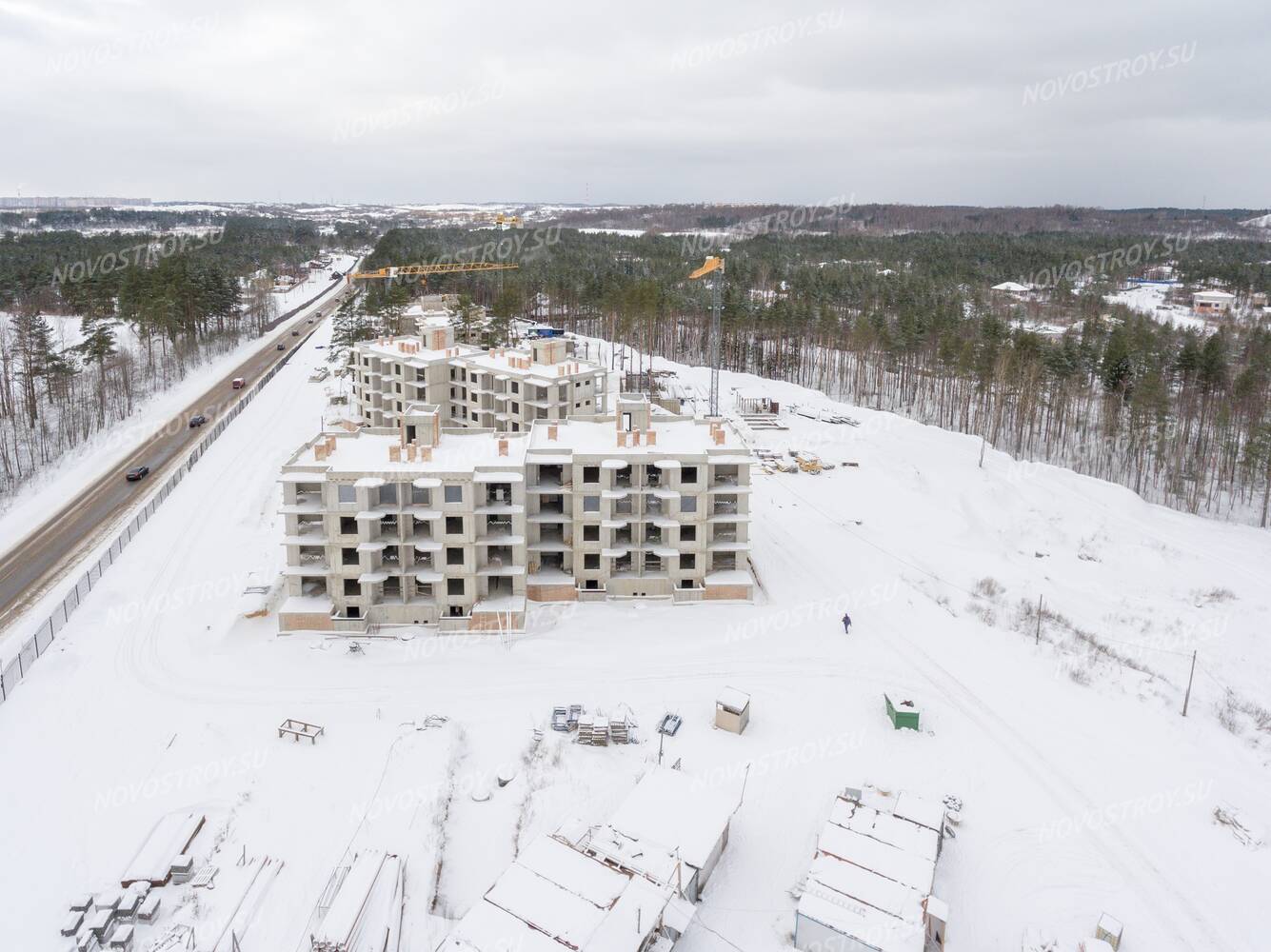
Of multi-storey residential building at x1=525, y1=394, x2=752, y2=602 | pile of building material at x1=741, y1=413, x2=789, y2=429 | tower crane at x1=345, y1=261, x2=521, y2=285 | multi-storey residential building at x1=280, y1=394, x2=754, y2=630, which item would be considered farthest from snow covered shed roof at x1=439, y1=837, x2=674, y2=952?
tower crane at x1=345, y1=261, x2=521, y2=285

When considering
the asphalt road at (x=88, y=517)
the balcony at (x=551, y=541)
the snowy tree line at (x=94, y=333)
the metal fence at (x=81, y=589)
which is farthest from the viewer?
the snowy tree line at (x=94, y=333)

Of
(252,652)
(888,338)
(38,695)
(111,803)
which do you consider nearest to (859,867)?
(111,803)

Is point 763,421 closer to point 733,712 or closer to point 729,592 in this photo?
point 729,592

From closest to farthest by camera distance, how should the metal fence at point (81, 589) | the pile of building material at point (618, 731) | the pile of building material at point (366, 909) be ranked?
the pile of building material at point (366, 909) < the pile of building material at point (618, 731) < the metal fence at point (81, 589)

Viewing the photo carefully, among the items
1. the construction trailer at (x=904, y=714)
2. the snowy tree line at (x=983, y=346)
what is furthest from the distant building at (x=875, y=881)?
the snowy tree line at (x=983, y=346)

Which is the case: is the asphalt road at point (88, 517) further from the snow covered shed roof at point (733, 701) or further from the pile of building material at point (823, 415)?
the pile of building material at point (823, 415)

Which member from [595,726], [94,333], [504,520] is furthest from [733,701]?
[94,333]

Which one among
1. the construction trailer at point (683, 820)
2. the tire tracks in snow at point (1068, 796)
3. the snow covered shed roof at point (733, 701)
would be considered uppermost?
the snow covered shed roof at point (733, 701)
